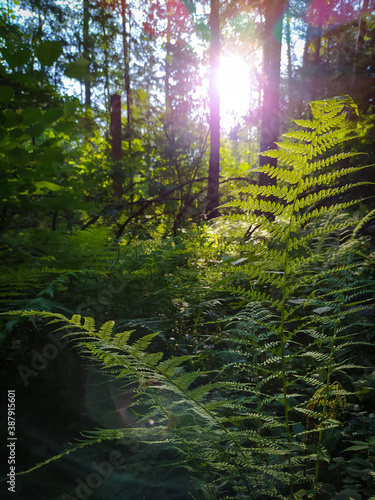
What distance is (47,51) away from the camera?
1771mm

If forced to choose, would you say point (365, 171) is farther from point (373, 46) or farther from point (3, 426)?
point (3, 426)

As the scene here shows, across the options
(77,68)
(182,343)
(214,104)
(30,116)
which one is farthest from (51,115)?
(214,104)

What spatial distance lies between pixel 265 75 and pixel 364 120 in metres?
1.94

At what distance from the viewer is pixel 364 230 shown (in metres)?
2.96

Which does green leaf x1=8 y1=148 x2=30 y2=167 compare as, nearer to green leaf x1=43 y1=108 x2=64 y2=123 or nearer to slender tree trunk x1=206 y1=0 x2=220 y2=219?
green leaf x1=43 y1=108 x2=64 y2=123

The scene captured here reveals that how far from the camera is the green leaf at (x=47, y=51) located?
5.69 ft

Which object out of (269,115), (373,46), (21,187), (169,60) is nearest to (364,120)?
(269,115)

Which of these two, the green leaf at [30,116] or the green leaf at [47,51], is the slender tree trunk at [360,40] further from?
the green leaf at [30,116]

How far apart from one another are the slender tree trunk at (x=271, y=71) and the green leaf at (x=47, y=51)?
146 inches

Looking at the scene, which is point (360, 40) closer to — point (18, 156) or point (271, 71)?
→ point (271, 71)

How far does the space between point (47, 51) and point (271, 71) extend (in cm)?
437

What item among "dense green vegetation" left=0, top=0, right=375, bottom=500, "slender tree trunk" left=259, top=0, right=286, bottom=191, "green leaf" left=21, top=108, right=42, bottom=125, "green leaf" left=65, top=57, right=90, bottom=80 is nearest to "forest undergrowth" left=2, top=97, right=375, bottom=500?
"dense green vegetation" left=0, top=0, right=375, bottom=500

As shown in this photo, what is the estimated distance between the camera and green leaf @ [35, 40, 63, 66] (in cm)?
173

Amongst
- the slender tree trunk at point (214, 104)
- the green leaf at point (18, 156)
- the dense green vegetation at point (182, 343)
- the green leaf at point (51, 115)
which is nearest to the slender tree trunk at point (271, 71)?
the slender tree trunk at point (214, 104)
